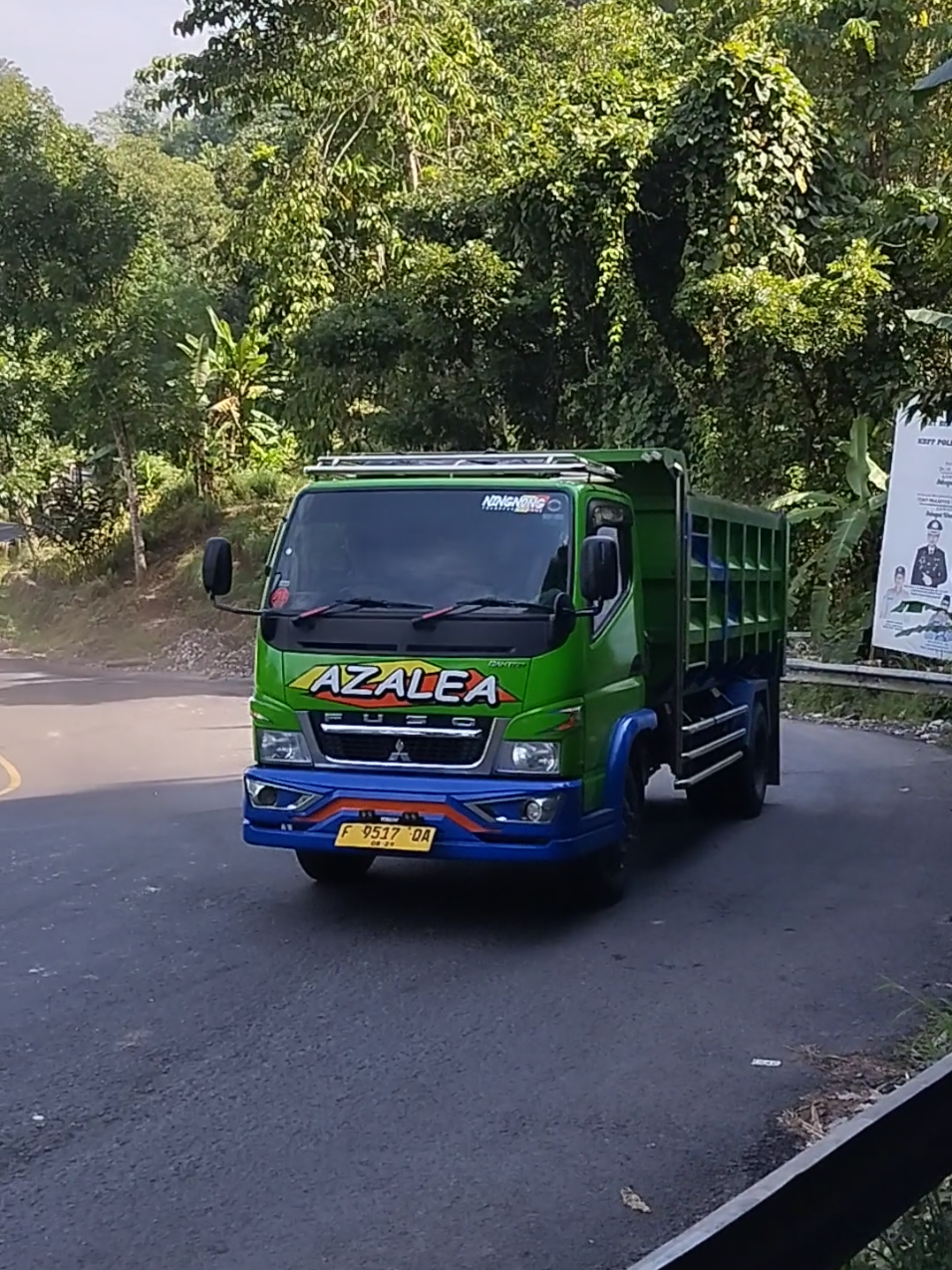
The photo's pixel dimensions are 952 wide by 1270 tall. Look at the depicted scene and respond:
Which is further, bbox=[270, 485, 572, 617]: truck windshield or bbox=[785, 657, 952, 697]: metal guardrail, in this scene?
bbox=[785, 657, 952, 697]: metal guardrail

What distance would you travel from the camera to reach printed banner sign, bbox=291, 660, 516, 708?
827 cm

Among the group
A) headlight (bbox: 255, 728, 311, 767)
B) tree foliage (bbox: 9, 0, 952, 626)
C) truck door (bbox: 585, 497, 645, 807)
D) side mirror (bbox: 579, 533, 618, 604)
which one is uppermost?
tree foliage (bbox: 9, 0, 952, 626)

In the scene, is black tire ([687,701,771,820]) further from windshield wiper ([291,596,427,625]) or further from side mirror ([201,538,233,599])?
side mirror ([201,538,233,599])

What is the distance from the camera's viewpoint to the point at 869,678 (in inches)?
762

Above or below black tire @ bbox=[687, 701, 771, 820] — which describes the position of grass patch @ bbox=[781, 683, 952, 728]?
below

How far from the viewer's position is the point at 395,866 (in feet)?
33.8

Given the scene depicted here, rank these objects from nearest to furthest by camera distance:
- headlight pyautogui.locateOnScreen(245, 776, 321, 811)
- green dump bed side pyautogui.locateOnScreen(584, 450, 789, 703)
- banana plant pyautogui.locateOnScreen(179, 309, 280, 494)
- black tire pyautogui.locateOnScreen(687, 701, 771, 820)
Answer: headlight pyautogui.locateOnScreen(245, 776, 321, 811) → green dump bed side pyautogui.locateOnScreen(584, 450, 789, 703) → black tire pyautogui.locateOnScreen(687, 701, 771, 820) → banana plant pyautogui.locateOnScreen(179, 309, 280, 494)

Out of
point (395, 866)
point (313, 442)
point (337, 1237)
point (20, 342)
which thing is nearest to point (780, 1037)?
point (337, 1237)

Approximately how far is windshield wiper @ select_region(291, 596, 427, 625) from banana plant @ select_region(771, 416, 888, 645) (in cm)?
1138

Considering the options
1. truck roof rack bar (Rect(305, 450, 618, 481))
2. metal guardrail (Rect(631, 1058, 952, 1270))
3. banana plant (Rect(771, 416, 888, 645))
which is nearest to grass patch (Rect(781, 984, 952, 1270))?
metal guardrail (Rect(631, 1058, 952, 1270))

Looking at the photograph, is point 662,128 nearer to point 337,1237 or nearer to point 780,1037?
point 780,1037

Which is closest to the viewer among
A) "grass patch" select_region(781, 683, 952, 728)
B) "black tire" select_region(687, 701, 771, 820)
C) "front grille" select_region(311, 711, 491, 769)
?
"front grille" select_region(311, 711, 491, 769)

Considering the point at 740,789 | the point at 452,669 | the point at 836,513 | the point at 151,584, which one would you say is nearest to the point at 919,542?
the point at 836,513

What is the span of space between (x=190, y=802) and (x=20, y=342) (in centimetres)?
1865
